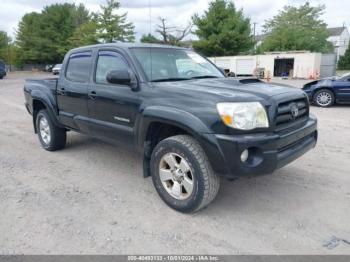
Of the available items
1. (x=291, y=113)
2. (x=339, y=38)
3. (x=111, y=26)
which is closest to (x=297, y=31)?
(x=111, y=26)

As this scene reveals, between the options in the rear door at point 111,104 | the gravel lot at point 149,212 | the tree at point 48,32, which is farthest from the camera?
the tree at point 48,32

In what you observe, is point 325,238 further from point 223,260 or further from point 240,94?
point 240,94

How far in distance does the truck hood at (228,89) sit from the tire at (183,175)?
509 mm

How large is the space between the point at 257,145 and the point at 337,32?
3450 inches

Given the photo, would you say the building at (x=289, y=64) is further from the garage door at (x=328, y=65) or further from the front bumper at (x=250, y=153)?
the front bumper at (x=250, y=153)

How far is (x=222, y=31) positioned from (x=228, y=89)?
35.5 metres

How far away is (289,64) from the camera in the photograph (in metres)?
32.5

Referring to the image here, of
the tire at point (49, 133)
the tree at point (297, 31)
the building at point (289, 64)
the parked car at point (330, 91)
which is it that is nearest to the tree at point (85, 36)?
the building at point (289, 64)

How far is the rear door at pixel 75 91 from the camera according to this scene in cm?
450

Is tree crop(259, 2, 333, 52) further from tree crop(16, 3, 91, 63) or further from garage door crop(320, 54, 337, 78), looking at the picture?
tree crop(16, 3, 91, 63)

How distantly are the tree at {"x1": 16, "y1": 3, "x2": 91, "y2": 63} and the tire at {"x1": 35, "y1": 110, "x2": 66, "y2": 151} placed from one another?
48322mm

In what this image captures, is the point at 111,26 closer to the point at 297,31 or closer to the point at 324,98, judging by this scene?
the point at 297,31

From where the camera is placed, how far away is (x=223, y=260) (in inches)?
103

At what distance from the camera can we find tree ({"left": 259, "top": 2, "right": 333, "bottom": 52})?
41.9m
